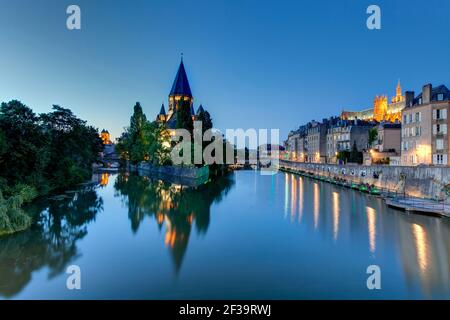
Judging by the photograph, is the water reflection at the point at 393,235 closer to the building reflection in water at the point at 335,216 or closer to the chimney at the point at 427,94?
the building reflection in water at the point at 335,216

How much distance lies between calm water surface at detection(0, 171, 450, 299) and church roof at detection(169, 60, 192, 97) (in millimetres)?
83532

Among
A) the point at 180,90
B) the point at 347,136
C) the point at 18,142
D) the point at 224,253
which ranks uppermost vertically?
the point at 180,90

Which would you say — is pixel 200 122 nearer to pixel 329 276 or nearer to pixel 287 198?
pixel 287 198

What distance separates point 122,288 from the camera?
12.3 m

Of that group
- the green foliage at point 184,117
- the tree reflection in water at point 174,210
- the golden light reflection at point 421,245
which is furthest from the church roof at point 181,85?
the golden light reflection at point 421,245

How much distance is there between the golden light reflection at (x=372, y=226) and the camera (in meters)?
18.3

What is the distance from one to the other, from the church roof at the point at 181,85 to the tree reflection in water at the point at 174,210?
70348mm

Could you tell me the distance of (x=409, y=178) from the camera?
1288 inches

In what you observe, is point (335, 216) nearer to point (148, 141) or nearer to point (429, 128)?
point (429, 128)

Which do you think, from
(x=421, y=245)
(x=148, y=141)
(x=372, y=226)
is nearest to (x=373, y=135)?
(x=148, y=141)

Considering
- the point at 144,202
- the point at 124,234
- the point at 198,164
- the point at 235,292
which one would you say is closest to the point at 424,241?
the point at 235,292

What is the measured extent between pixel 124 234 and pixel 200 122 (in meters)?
39.0

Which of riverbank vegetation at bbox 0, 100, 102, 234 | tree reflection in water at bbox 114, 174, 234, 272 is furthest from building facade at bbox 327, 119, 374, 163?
riverbank vegetation at bbox 0, 100, 102, 234

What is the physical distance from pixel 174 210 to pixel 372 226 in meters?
16.1
